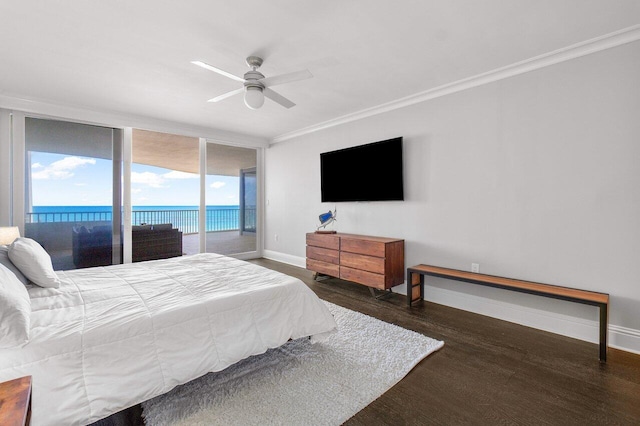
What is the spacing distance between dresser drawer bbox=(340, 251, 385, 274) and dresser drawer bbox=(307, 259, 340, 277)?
0.56 ft

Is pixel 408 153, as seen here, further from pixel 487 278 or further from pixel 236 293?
pixel 236 293

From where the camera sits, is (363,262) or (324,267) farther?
(324,267)

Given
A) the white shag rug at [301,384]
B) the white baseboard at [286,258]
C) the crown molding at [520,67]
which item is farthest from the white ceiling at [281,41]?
the white baseboard at [286,258]

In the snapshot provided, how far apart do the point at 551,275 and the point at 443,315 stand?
1076 millimetres

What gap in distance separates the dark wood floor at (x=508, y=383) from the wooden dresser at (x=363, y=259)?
80cm

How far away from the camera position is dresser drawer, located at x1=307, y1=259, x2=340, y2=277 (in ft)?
13.9

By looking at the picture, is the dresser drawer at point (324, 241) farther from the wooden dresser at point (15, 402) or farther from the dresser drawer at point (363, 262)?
the wooden dresser at point (15, 402)

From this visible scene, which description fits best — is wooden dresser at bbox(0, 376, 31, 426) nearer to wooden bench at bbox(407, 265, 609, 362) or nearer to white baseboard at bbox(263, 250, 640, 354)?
wooden bench at bbox(407, 265, 609, 362)

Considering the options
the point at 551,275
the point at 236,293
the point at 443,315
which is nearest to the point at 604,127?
the point at 551,275

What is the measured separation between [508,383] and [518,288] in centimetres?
100

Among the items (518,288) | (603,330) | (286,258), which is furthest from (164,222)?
(603,330)

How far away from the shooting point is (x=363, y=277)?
3.86 metres

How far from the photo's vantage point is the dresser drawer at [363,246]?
144 inches

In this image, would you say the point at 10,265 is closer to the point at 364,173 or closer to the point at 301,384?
the point at 301,384
